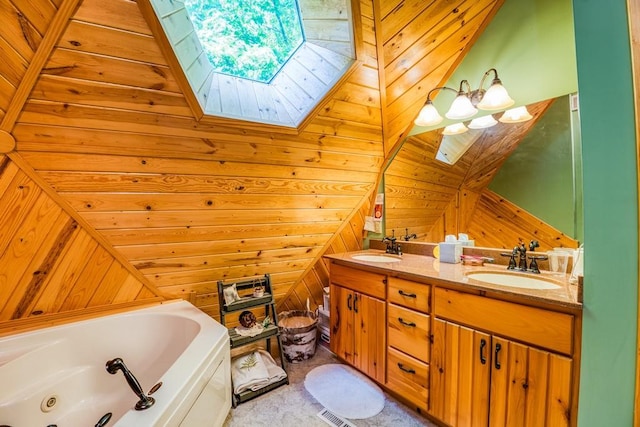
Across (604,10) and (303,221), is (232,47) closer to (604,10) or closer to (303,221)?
(303,221)

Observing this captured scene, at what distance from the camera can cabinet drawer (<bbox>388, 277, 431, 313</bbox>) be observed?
150 cm

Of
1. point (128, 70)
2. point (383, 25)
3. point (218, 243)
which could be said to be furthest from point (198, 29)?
point (218, 243)

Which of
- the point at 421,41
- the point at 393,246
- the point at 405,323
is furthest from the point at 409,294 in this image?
the point at 421,41

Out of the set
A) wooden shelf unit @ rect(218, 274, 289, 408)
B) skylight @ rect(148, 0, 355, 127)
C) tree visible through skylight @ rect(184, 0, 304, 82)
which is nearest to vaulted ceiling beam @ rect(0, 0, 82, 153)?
skylight @ rect(148, 0, 355, 127)

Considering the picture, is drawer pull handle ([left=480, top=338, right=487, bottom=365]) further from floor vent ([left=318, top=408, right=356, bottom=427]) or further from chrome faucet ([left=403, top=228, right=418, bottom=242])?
chrome faucet ([left=403, top=228, right=418, bottom=242])

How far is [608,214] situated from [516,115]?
0.92 meters

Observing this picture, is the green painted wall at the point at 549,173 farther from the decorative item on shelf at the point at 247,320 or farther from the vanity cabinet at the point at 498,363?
the decorative item on shelf at the point at 247,320

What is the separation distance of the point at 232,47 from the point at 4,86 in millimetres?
1130

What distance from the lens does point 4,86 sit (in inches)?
46.1

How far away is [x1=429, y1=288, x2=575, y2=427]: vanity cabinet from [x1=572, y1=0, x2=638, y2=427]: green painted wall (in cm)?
7

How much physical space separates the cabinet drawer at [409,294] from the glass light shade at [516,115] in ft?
3.68

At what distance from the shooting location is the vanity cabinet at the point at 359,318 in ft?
5.81

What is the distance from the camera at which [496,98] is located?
1.54m

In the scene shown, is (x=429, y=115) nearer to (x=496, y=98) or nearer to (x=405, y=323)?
(x=496, y=98)
